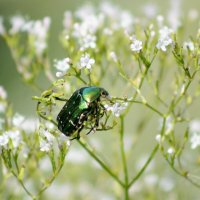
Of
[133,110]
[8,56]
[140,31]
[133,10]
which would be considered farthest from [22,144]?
[133,10]

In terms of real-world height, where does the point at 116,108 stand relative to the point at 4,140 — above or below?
below

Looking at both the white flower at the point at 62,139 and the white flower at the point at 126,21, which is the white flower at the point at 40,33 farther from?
the white flower at the point at 62,139

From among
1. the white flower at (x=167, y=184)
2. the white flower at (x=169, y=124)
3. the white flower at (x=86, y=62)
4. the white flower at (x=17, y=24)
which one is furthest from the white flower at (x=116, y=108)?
the white flower at (x=167, y=184)

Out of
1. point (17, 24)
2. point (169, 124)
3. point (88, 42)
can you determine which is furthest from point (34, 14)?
point (169, 124)

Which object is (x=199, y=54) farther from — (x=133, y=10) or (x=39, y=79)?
(x=133, y=10)

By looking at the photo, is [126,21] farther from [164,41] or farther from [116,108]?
[116,108]

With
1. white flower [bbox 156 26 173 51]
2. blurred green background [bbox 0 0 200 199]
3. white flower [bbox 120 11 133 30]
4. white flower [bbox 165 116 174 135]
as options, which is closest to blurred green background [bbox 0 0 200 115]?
blurred green background [bbox 0 0 200 199]
